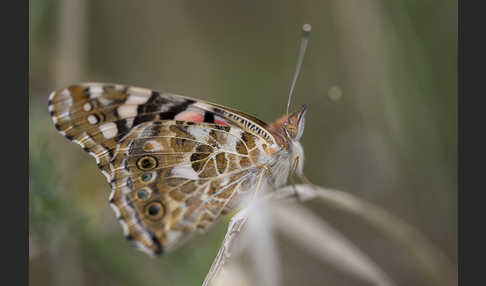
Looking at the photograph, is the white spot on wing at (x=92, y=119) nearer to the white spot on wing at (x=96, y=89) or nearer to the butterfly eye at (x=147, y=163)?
the white spot on wing at (x=96, y=89)

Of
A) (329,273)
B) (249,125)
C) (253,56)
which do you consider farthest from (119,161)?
(253,56)

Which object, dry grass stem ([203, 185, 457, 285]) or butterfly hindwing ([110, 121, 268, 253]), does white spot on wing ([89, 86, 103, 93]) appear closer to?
butterfly hindwing ([110, 121, 268, 253])

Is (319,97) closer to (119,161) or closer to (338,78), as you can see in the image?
(338,78)

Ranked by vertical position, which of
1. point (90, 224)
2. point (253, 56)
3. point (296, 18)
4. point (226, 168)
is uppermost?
point (296, 18)

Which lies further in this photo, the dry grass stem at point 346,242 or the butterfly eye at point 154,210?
the butterfly eye at point 154,210

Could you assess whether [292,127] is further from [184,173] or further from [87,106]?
[87,106]

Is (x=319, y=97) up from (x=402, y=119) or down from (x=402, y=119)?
up

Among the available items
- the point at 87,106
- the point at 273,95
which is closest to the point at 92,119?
the point at 87,106

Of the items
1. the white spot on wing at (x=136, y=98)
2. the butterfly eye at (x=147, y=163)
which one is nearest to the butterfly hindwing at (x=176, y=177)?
the butterfly eye at (x=147, y=163)
